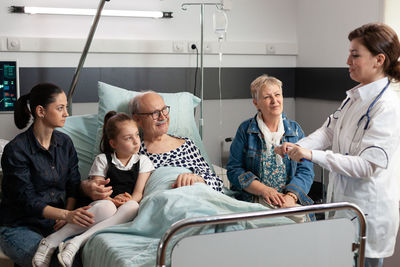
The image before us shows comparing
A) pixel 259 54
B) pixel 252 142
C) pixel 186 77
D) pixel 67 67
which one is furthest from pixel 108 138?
pixel 259 54

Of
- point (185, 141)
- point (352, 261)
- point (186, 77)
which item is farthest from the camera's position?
point (186, 77)

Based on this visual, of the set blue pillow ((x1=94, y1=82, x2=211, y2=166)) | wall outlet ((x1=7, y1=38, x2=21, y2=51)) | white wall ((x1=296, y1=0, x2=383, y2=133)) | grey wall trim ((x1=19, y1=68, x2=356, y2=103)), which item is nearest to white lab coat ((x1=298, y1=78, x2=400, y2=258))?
blue pillow ((x1=94, y1=82, x2=211, y2=166))

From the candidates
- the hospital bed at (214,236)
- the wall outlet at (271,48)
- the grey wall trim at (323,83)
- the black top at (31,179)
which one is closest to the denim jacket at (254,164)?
the hospital bed at (214,236)

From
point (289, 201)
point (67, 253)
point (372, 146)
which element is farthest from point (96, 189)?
point (372, 146)

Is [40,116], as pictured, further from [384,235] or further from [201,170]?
[384,235]

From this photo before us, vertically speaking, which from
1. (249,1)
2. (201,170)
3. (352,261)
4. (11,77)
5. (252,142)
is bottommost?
(352,261)

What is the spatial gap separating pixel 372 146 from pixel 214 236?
83cm

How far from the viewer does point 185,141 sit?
308cm

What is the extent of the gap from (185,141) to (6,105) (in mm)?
1534

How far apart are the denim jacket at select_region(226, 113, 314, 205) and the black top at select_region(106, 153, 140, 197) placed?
532 mm

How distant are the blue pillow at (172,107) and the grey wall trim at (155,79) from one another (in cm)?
81

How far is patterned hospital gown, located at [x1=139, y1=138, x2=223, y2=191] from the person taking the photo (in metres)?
2.87

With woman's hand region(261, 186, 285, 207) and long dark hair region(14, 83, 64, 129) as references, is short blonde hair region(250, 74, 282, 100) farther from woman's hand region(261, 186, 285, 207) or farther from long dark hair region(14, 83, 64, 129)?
long dark hair region(14, 83, 64, 129)

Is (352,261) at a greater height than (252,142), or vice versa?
(252,142)
